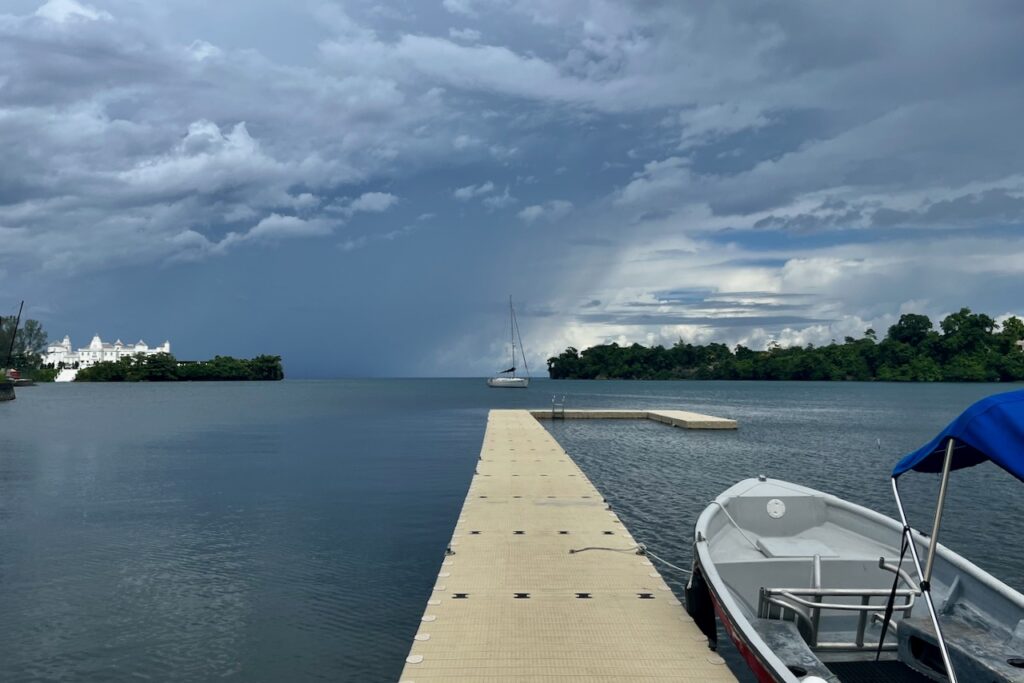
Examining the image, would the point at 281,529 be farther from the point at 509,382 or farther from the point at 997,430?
Result: the point at 509,382

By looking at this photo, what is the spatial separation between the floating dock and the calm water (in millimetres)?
1266

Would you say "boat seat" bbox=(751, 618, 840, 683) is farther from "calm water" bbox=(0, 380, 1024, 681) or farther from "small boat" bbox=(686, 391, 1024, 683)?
"calm water" bbox=(0, 380, 1024, 681)

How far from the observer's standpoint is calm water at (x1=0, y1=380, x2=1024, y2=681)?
10.2 meters

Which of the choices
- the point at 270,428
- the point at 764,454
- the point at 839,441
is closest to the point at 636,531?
the point at 764,454

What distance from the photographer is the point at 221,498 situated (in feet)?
71.7

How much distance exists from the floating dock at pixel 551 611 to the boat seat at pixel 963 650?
85.2 inches

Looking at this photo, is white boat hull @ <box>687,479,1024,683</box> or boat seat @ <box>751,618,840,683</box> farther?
white boat hull @ <box>687,479,1024,683</box>

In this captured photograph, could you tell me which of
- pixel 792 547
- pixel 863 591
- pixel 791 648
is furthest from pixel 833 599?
pixel 791 648

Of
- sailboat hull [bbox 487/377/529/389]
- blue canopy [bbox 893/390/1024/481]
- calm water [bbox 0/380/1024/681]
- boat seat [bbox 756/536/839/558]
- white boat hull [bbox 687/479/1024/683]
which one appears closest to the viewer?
blue canopy [bbox 893/390/1024/481]

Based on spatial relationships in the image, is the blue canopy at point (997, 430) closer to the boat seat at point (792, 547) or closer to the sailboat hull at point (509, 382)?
the boat seat at point (792, 547)

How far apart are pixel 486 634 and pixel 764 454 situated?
27.0m

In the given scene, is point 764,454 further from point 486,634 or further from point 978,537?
point 486,634

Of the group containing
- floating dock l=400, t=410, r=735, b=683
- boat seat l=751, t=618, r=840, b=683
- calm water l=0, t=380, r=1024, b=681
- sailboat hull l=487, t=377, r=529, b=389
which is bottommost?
calm water l=0, t=380, r=1024, b=681

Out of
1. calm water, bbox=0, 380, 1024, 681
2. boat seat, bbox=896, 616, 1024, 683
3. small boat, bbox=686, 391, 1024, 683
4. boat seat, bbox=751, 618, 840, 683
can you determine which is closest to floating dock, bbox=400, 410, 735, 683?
boat seat, bbox=751, 618, 840, 683
